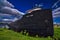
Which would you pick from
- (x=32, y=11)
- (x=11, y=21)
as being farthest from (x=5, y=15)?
(x=32, y=11)

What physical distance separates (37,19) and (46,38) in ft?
2.05

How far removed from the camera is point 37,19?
5.07 meters

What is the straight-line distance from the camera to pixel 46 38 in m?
4.94

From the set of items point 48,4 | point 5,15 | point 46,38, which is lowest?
point 46,38

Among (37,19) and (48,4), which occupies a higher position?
(48,4)

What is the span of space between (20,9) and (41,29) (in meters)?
0.90

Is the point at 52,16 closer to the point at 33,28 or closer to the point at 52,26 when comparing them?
the point at 52,26

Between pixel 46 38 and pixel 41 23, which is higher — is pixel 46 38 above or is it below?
below

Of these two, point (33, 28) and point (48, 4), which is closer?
point (33, 28)

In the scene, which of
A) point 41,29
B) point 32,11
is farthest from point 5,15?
point 41,29

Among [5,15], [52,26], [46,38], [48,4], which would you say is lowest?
[46,38]

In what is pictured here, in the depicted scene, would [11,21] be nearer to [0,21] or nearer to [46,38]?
[0,21]

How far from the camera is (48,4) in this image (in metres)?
5.45

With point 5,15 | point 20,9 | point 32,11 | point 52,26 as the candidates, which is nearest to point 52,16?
point 52,26
